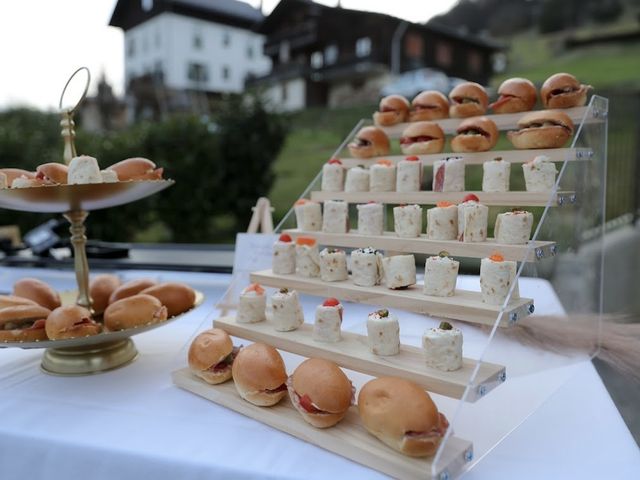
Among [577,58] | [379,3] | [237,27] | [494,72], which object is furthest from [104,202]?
[237,27]

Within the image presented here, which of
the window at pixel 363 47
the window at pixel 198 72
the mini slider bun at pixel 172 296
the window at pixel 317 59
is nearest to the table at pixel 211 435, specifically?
the mini slider bun at pixel 172 296

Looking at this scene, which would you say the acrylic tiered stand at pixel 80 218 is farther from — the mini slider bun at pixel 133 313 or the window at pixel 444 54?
the window at pixel 444 54

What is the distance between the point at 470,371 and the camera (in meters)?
0.67

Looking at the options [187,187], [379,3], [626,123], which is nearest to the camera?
[379,3]

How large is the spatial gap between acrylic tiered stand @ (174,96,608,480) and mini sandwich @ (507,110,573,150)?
0.02m

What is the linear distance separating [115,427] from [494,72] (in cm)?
354

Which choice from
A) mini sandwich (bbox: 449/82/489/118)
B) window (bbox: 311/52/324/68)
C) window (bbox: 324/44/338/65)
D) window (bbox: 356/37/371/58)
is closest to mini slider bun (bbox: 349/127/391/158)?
mini sandwich (bbox: 449/82/489/118)

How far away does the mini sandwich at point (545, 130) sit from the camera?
0.81 meters

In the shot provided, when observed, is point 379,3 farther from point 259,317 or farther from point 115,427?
point 115,427

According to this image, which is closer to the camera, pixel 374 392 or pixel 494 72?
pixel 374 392

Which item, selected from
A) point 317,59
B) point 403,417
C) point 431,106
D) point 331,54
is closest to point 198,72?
point 317,59

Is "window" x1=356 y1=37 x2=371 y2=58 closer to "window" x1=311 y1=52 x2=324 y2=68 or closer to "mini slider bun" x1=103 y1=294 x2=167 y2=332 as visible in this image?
"window" x1=311 y1=52 x2=324 y2=68

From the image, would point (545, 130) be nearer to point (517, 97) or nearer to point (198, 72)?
point (517, 97)

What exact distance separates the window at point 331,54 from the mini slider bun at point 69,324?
12.9ft
